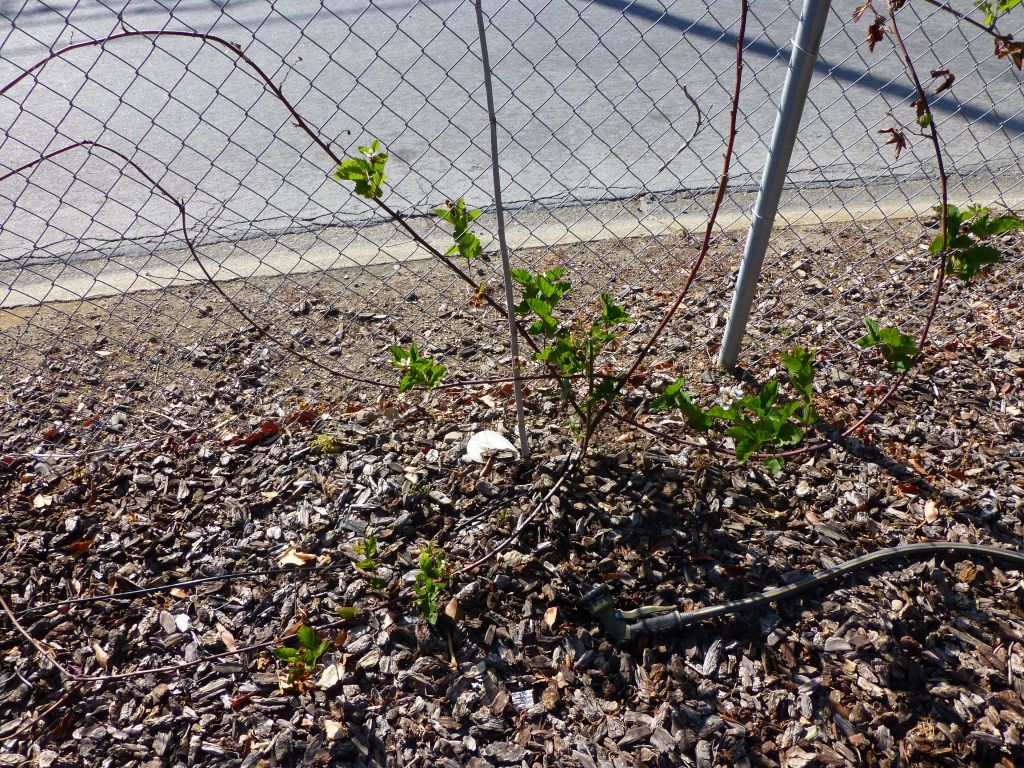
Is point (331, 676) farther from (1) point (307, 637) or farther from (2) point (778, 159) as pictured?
(2) point (778, 159)

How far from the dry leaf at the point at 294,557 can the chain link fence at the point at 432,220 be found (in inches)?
28.1

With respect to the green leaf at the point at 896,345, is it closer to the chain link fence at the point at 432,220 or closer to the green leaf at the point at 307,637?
the chain link fence at the point at 432,220

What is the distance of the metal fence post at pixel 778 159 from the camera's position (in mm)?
1935

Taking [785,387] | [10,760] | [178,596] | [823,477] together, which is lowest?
[10,760]

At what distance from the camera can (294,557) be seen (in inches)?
81.4

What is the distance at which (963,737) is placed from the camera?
1.59 m

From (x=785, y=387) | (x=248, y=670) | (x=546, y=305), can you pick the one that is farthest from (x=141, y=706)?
(x=785, y=387)

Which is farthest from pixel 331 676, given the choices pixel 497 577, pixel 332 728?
pixel 497 577

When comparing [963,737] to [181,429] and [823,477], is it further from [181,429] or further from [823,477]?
[181,429]

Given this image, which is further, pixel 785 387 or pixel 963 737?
pixel 785 387

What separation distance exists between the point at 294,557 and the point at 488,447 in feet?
2.21

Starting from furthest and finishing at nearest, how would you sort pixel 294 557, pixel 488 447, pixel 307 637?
pixel 488 447 < pixel 294 557 < pixel 307 637

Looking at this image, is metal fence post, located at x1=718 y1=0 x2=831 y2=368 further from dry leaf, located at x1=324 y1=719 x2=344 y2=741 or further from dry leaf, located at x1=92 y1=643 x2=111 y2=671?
dry leaf, located at x1=92 y1=643 x2=111 y2=671

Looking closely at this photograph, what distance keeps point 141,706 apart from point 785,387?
2.18m
